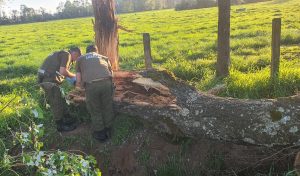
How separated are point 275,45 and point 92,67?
11.7 feet

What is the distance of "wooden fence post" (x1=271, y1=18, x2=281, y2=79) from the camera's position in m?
7.51

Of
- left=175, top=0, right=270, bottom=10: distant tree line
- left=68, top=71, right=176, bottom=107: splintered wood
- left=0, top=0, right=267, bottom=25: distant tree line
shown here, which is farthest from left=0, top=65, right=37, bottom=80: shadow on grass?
left=0, top=0, right=267, bottom=25: distant tree line

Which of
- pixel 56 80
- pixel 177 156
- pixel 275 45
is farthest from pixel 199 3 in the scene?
pixel 177 156

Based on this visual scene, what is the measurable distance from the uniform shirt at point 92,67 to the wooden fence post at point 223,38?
3.09 metres

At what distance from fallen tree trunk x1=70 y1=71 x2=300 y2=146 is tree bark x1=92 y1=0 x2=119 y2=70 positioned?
231 cm

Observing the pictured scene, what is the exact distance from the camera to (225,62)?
866cm

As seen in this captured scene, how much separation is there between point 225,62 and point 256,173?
12.2 ft

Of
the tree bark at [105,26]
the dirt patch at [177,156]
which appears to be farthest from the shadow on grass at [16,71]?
the dirt patch at [177,156]

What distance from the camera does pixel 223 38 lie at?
856cm

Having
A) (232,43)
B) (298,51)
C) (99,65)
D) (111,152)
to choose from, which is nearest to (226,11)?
(99,65)

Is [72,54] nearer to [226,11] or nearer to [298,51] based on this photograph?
[226,11]

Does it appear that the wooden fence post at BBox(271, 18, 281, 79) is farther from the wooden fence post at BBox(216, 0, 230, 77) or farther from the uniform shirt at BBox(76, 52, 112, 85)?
the uniform shirt at BBox(76, 52, 112, 85)

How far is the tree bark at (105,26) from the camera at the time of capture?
848 cm

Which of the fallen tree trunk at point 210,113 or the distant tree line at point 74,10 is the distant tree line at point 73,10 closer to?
the distant tree line at point 74,10
